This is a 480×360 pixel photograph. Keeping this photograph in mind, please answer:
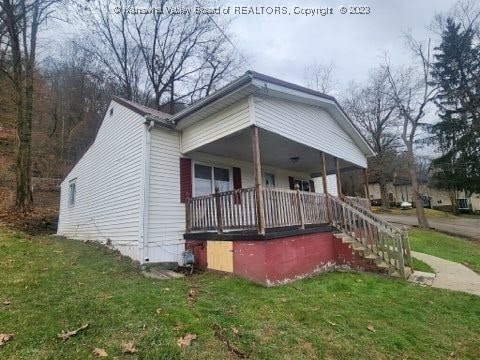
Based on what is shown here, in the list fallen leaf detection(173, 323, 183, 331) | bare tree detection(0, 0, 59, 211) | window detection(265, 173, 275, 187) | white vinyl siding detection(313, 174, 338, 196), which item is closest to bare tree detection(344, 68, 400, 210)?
white vinyl siding detection(313, 174, 338, 196)

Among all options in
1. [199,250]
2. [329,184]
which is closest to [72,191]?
[199,250]

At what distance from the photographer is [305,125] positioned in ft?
32.2

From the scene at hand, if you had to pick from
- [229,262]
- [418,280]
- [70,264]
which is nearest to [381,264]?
[418,280]

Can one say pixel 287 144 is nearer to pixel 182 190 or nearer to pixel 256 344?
pixel 182 190

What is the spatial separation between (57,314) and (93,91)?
87.3ft

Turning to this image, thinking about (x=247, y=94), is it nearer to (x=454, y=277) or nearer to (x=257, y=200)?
(x=257, y=200)

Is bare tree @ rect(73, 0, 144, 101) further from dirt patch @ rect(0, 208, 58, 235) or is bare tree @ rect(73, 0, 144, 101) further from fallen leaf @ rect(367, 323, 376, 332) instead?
fallen leaf @ rect(367, 323, 376, 332)

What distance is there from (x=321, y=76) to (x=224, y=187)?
27709mm

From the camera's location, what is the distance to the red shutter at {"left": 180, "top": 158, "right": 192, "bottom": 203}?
951 cm

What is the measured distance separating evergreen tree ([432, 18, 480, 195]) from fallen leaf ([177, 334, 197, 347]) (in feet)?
89.1

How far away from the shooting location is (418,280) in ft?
26.3

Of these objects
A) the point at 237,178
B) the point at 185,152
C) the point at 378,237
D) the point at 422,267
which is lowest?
the point at 422,267

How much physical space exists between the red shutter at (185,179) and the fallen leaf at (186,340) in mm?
5584

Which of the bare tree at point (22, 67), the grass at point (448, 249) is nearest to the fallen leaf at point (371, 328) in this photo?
the grass at point (448, 249)
